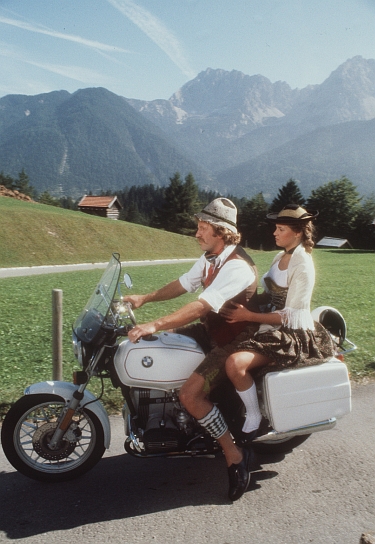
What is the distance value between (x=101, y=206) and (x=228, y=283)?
3785 inches

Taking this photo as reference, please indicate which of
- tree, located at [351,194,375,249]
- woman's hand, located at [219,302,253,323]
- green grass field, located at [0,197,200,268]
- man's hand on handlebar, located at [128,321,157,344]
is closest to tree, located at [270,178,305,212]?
tree, located at [351,194,375,249]

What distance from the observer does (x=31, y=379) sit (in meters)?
6.27

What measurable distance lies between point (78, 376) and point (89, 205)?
321ft

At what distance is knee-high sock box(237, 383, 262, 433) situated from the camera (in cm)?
374

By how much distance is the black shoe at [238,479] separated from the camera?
3.70m

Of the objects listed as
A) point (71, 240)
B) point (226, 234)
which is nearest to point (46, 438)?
point (226, 234)

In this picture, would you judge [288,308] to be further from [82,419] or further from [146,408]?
[82,419]

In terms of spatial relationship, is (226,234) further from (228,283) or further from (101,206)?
(101,206)

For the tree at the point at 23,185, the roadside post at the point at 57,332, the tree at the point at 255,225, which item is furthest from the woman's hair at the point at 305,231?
the tree at the point at 23,185

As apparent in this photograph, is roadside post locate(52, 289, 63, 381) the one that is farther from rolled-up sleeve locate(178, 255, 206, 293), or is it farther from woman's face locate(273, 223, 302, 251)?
woman's face locate(273, 223, 302, 251)

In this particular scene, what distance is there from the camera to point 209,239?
390 centimetres

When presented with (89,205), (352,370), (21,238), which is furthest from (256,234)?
(352,370)

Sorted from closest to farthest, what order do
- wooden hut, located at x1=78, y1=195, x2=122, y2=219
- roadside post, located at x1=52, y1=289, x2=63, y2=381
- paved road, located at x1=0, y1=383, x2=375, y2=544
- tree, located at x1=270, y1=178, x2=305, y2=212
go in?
paved road, located at x1=0, y1=383, x2=375, y2=544
roadside post, located at x1=52, y1=289, x2=63, y2=381
tree, located at x1=270, y1=178, x2=305, y2=212
wooden hut, located at x1=78, y1=195, x2=122, y2=219

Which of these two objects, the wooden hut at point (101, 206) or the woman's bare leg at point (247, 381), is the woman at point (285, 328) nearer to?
the woman's bare leg at point (247, 381)
